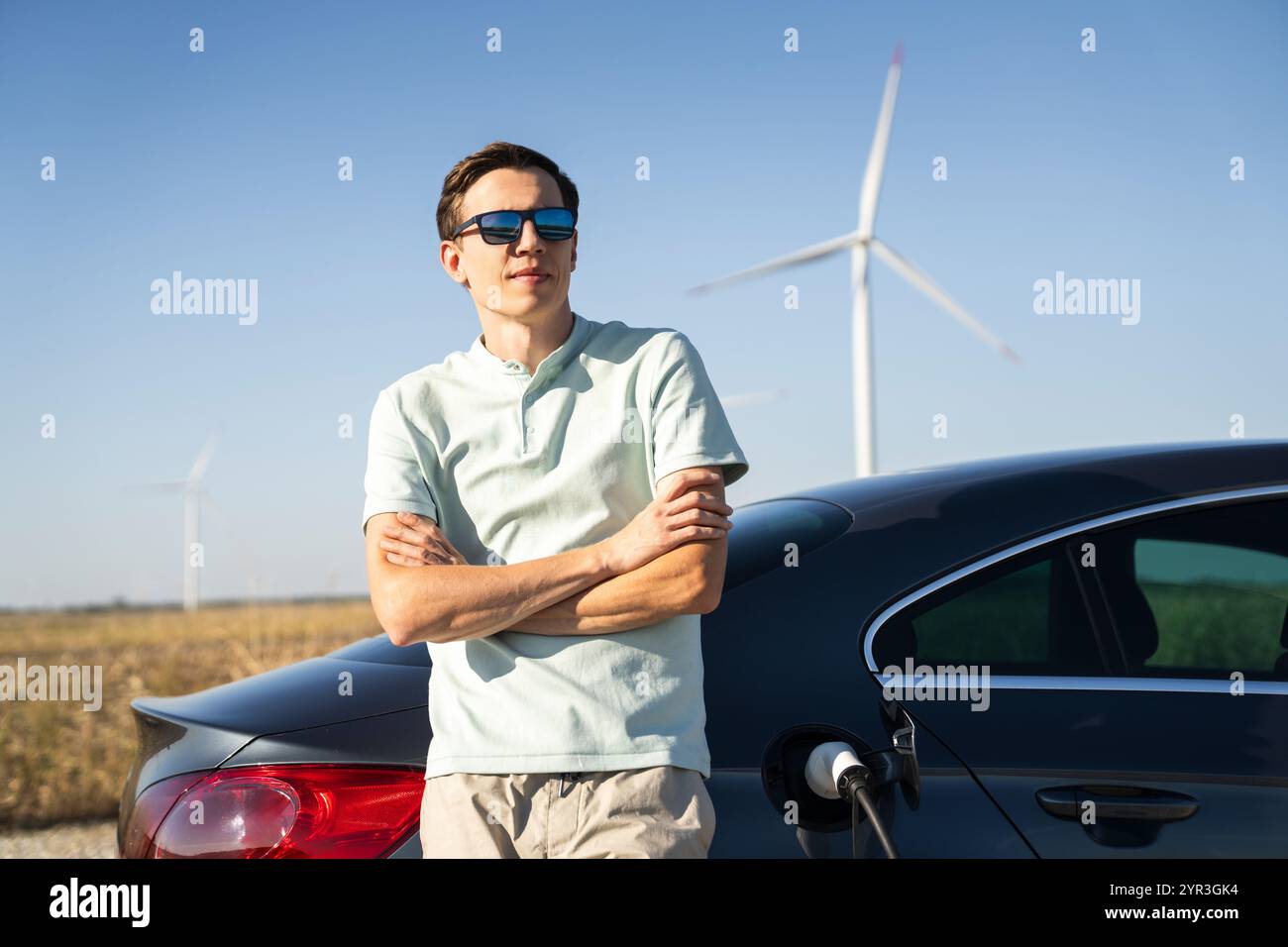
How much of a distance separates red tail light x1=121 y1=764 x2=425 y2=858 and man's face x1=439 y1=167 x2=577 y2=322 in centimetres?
86

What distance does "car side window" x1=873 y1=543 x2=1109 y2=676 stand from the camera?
2199 millimetres

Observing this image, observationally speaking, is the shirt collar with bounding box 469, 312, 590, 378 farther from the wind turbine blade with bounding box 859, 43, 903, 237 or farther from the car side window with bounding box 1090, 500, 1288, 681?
the wind turbine blade with bounding box 859, 43, 903, 237

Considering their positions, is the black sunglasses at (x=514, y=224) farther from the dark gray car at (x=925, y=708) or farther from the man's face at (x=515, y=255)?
the dark gray car at (x=925, y=708)

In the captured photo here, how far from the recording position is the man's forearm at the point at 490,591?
190cm

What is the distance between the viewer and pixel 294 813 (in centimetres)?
194

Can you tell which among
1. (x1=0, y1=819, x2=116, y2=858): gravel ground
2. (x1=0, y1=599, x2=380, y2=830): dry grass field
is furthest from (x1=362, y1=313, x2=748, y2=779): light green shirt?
(x1=0, y1=599, x2=380, y2=830): dry grass field

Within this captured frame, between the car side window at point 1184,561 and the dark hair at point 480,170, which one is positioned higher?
the dark hair at point 480,170

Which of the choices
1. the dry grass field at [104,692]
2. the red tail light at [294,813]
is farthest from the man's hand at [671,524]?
the dry grass field at [104,692]

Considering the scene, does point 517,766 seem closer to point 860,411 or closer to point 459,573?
point 459,573

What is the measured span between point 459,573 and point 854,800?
0.75m

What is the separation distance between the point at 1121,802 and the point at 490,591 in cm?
119

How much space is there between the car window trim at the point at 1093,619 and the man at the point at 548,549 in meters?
0.41

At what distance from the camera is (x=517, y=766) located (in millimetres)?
1858
